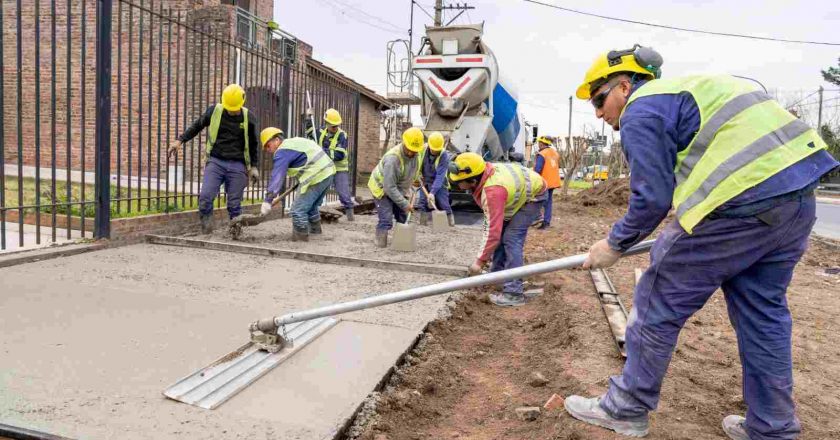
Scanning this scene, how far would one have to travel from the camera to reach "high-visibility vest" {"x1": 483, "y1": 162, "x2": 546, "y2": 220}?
4.84 m

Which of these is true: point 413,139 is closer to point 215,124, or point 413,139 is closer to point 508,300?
point 215,124

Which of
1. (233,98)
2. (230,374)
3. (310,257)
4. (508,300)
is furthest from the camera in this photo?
(233,98)

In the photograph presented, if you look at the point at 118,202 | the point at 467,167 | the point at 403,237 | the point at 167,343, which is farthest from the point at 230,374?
the point at 118,202

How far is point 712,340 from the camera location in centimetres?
406

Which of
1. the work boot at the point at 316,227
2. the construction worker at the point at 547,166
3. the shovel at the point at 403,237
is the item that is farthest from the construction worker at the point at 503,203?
the construction worker at the point at 547,166

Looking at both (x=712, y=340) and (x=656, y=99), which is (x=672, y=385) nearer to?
(x=712, y=340)

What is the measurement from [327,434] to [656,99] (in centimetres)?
181

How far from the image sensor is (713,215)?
2.27 m

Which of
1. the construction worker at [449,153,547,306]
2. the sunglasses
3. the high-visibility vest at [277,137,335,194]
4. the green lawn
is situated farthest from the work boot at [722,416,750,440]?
the green lawn

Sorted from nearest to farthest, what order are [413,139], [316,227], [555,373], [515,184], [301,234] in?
[555,373]
[515,184]
[413,139]
[301,234]
[316,227]

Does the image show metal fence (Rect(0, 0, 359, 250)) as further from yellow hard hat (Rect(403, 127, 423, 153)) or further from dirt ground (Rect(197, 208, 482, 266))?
yellow hard hat (Rect(403, 127, 423, 153))

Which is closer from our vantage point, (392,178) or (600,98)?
(600,98)

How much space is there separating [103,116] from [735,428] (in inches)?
227

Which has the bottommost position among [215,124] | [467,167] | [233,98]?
[467,167]
